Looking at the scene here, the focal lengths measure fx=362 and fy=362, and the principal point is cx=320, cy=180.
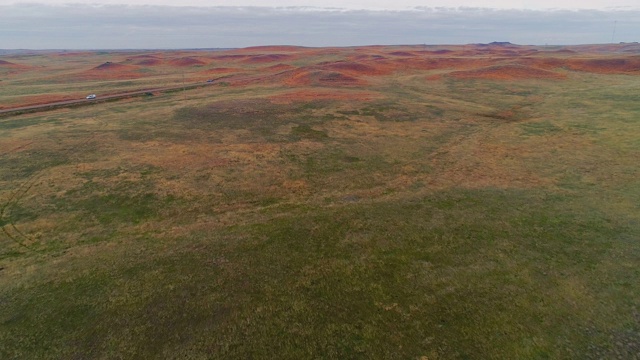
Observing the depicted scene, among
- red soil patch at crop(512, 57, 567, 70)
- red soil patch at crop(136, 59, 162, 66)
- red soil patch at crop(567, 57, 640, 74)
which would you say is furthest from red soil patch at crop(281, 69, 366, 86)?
red soil patch at crop(136, 59, 162, 66)

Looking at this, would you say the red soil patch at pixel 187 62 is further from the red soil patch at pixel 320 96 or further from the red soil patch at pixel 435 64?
the red soil patch at pixel 320 96

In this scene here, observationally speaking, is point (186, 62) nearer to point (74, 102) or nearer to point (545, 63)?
point (74, 102)

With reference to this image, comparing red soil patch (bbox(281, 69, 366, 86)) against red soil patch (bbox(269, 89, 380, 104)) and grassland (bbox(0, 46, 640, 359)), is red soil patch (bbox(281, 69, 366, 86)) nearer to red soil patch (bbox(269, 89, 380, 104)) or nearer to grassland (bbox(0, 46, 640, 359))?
red soil patch (bbox(269, 89, 380, 104))

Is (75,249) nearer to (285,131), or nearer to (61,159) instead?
(61,159)

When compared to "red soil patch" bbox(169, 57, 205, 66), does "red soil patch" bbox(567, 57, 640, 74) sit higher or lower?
lower

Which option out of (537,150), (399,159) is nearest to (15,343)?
(399,159)

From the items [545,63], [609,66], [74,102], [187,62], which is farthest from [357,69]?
[187,62]
